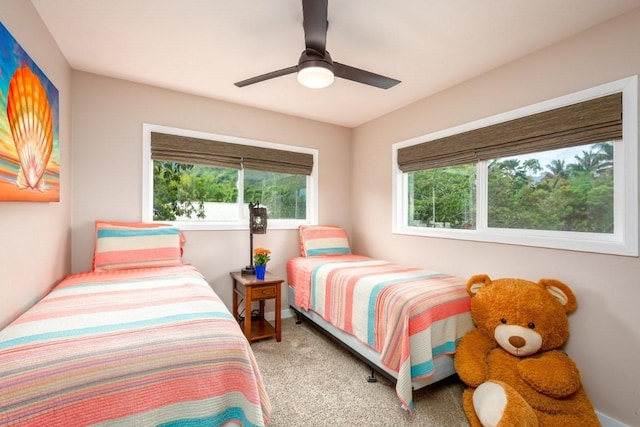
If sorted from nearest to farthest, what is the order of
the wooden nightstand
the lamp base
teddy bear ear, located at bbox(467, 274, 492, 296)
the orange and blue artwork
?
the orange and blue artwork → teddy bear ear, located at bbox(467, 274, 492, 296) → the wooden nightstand → the lamp base

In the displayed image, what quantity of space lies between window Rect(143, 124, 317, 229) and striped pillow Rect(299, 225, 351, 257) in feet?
0.75

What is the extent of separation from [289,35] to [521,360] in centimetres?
264

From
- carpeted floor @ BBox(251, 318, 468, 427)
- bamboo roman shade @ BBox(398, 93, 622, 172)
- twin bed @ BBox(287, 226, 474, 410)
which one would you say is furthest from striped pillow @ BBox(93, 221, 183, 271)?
bamboo roman shade @ BBox(398, 93, 622, 172)

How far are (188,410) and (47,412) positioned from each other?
43cm

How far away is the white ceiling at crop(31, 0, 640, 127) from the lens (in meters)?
1.71

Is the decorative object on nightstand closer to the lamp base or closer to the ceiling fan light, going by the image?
the lamp base

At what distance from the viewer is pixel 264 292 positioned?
2.76m

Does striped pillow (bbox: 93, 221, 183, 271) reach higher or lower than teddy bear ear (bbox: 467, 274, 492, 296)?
higher

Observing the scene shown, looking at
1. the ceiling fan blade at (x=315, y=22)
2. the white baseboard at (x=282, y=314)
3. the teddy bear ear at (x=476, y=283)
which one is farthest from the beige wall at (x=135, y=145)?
the teddy bear ear at (x=476, y=283)

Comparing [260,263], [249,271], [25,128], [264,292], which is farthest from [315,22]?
[249,271]

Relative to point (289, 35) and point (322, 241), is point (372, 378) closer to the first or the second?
point (322, 241)

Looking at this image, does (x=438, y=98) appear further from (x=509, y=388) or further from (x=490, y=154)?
(x=509, y=388)

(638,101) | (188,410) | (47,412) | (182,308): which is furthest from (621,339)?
(47,412)

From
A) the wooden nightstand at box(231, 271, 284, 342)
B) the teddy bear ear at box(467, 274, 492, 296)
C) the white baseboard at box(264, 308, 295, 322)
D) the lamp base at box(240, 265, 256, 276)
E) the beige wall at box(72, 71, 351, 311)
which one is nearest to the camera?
the teddy bear ear at box(467, 274, 492, 296)
